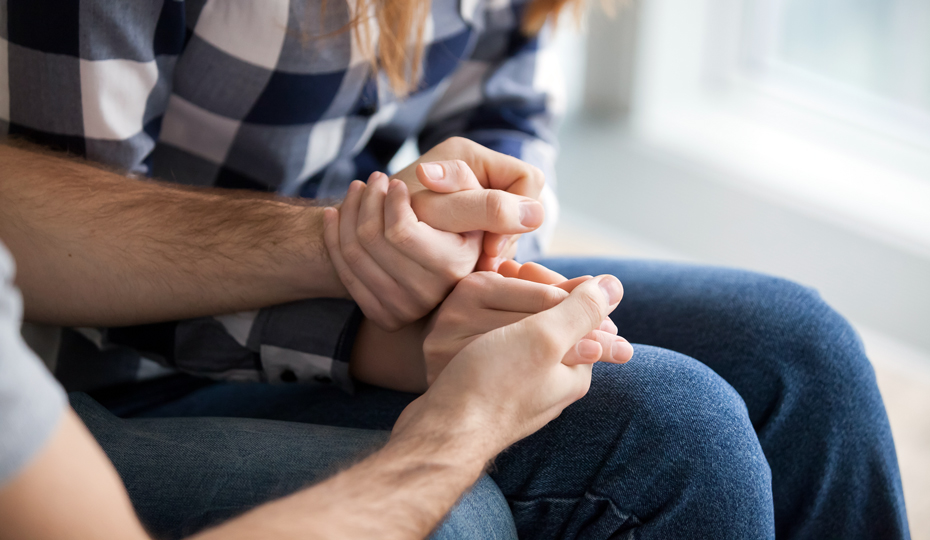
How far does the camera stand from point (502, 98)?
100cm

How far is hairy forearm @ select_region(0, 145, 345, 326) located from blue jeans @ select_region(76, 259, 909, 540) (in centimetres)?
11

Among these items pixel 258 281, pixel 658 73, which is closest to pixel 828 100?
pixel 658 73

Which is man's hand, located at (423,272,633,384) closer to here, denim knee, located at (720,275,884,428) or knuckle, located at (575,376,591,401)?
knuckle, located at (575,376,591,401)

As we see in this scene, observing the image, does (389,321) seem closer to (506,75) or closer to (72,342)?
(72,342)

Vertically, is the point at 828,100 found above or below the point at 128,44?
below

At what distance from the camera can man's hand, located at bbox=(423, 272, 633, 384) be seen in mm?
596

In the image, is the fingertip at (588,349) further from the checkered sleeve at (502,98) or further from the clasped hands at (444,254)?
the checkered sleeve at (502,98)

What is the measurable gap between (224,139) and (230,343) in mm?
213

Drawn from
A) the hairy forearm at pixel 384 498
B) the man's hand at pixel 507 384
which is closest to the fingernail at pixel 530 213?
the man's hand at pixel 507 384

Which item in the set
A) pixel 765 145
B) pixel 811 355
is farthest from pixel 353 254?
pixel 765 145

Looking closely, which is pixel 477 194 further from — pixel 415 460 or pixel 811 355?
pixel 811 355

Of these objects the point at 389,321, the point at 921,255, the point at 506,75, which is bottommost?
the point at 921,255

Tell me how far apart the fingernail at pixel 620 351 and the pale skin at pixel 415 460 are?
0.03m

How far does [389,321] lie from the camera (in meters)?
0.67
